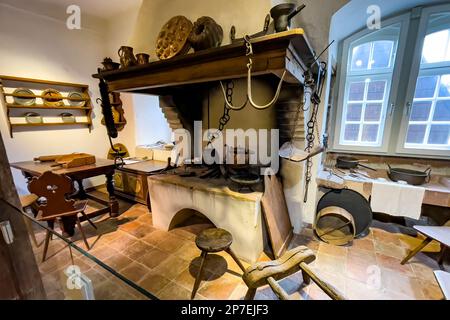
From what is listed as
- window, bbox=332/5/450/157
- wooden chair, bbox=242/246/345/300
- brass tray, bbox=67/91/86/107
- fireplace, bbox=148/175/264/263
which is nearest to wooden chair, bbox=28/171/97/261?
fireplace, bbox=148/175/264/263

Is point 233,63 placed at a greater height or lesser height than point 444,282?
greater

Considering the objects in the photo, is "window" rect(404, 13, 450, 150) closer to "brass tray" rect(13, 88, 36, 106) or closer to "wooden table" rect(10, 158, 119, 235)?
"wooden table" rect(10, 158, 119, 235)

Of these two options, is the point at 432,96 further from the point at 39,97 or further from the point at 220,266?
the point at 39,97

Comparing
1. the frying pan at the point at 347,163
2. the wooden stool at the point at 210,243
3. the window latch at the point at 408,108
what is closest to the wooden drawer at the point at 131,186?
the wooden stool at the point at 210,243

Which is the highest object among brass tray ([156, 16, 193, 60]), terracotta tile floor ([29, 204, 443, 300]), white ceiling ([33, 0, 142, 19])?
white ceiling ([33, 0, 142, 19])

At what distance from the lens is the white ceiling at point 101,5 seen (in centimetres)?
284

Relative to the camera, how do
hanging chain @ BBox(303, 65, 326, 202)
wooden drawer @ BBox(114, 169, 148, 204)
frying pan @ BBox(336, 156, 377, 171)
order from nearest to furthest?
hanging chain @ BBox(303, 65, 326, 202)
frying pan @ BBox(336, 156, 377, 171)
wooden drawer @ BBox(114, 169, 148, 204)

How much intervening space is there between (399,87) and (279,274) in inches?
102

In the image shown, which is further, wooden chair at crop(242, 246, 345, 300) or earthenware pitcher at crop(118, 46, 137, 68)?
earthenware pitcher at crop(118, 46, 137, 68)

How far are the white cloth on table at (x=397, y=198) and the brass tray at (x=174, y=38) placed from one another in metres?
2.32

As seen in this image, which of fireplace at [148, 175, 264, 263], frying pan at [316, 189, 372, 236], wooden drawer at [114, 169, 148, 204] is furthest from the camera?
wooden drawer at [114, 169, 148, 204]

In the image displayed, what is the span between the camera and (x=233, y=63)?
1.32 metres

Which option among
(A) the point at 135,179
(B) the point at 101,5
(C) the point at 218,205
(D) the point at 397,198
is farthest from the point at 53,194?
(D) the point at 397,198

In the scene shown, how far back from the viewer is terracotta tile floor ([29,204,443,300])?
1.23 metres
